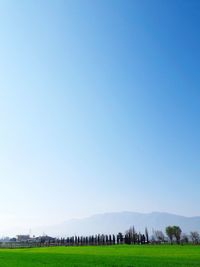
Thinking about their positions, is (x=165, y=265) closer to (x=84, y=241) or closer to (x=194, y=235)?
(x=84, y=241)

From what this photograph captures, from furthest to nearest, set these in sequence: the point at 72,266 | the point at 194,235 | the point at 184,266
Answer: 1. the point at 194,235
2. the point at 72,266
3. the point at 184,266

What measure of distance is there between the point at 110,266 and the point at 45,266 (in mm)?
6390

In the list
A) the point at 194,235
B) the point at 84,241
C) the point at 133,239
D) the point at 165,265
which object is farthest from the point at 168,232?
the point at 165,265

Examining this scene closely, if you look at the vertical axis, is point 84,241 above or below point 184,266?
above

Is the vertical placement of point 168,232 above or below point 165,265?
above

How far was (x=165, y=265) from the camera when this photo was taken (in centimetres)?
3306

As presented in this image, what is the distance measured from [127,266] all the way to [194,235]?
16753cm

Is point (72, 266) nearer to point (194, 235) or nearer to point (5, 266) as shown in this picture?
point (5, 266)

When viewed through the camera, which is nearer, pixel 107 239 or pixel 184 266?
pixel 184 266

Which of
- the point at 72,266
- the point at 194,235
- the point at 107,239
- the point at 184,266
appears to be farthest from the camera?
the point at 194,235

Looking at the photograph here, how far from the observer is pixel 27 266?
3462cm

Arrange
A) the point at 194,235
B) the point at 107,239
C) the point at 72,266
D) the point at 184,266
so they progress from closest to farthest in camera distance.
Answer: the point at 184,266
the point at 72,266
the point at 107,239
the point at 194,235

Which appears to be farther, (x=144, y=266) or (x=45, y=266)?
(x=45, y=266)

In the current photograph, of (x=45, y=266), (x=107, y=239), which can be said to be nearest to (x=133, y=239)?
(x=107, y=239)
